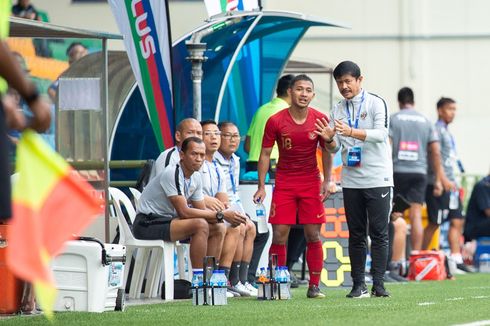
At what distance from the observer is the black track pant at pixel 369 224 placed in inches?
491

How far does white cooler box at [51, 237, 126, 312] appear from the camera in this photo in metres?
11.0

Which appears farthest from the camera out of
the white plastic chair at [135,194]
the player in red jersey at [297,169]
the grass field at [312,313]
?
the white plastic chair at [135,194]

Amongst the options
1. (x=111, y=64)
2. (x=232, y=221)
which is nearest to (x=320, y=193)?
(x=232, y=221)

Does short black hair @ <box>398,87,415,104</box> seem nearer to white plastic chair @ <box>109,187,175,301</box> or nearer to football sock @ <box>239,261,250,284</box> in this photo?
football sock @ <box>239,261,250,284</box>

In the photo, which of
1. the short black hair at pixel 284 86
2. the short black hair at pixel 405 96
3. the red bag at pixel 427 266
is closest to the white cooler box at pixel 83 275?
the short black hair at pixel 284 86

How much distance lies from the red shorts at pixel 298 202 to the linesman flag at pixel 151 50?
87.0 inches

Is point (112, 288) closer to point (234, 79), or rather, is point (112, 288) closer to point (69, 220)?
point (69, 220)

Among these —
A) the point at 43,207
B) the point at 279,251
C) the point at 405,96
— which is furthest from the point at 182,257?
the point at 43,207

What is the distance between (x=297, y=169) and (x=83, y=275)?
2578mm

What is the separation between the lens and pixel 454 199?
759 inches

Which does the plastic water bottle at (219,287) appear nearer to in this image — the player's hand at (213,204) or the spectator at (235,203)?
the player's hand at (213,204)

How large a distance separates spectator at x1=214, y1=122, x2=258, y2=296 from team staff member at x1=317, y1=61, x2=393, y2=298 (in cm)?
156

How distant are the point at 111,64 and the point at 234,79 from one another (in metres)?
1.56

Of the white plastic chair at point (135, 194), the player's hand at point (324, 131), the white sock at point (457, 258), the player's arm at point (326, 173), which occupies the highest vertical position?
the player's hand at point (324, 131)
